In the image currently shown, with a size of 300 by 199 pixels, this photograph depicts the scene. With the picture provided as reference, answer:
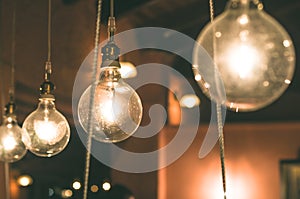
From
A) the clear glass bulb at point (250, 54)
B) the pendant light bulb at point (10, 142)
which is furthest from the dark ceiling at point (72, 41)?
the clear glass bulb at point (250, 54)

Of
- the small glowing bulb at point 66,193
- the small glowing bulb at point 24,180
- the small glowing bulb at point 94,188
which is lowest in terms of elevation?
the small glowing bulb at point 24,180

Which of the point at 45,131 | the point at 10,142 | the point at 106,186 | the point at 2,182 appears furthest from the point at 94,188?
the point at 45,131

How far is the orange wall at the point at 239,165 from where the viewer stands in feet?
23.2

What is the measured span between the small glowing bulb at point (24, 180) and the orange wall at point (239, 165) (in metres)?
3.29

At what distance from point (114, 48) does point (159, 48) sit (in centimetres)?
582

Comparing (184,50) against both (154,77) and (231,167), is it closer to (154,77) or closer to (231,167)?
(154,77)

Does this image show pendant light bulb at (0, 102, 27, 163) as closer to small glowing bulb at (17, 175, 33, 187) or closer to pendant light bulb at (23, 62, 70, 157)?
pendant light bulb at (23, 62, 70, 157)

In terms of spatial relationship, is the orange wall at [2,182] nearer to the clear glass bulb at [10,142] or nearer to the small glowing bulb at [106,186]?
the clear glass bulb at [10,142]

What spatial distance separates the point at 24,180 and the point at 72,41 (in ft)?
4.97

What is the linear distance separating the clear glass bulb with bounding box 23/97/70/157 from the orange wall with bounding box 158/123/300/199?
5.11 meters

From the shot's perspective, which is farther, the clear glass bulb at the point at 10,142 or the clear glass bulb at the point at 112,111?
the clear glass bulb at the point at 10,142

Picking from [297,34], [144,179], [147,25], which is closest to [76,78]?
[147,25]

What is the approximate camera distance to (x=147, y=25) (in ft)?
22.9

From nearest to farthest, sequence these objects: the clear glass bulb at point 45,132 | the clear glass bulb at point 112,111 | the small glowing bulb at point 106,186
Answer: the clear glass bulb at point 112,111 → the clear glass bulb at point 45,132 → the small glowing bulb at point 106,186
